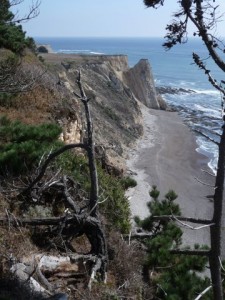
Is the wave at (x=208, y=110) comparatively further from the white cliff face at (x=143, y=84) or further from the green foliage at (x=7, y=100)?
the green foliage at (x=7, y=100)

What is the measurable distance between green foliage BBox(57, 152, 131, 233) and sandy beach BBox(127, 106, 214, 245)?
29.4 feet

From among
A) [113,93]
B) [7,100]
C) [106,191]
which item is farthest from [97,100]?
[106,191]

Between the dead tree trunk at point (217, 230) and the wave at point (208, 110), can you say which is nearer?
the dead tree trunk at point (217, 230)

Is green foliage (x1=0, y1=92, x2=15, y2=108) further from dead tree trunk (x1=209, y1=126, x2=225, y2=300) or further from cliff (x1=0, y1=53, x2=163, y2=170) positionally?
dead tree trunk (x1=209, y1=126, x2=225, y2=300)

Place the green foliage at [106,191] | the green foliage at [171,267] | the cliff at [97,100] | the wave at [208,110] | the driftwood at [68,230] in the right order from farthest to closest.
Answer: the wave at [208,110]
the cliff at [97,100]
the green foliage at [106,191]
the green foliage at [171,267]
the driftwood at [68,230]

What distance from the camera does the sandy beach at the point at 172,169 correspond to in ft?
85.7

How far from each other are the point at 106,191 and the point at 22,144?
10.2ft

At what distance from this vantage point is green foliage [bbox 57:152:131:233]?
36.9 feet

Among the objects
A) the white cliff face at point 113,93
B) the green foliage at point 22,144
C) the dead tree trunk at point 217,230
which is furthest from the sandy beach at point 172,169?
the dead tree trunk at point 217,230

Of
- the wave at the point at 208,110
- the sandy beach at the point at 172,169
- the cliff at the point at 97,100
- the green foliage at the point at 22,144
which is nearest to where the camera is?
the green foliage at the point at 22,144

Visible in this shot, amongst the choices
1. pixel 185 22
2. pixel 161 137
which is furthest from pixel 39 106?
pixel 161 137

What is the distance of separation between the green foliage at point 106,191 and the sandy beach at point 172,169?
8.97 m

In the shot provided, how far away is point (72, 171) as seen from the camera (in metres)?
11.6

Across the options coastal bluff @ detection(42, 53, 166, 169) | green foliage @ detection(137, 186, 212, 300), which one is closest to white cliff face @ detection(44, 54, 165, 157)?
coastal bluff @ detection(42, 53, 166, 169)
